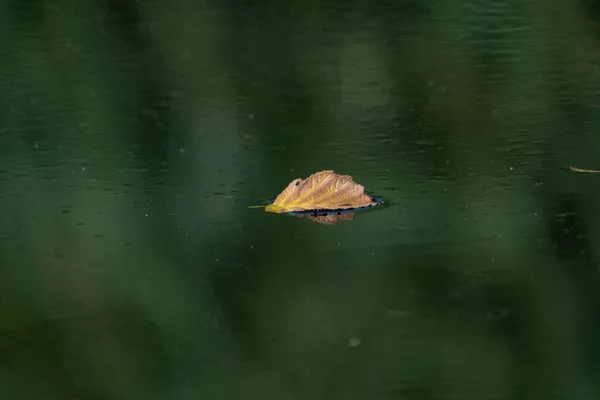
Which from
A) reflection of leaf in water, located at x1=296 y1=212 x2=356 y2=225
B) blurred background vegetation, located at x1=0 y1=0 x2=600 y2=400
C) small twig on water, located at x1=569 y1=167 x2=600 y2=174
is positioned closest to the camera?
blurred background vegetation, located at x1=0 y1=0 x2=600 y2=400

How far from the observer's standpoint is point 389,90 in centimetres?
530

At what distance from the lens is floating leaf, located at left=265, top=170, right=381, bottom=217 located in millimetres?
3328

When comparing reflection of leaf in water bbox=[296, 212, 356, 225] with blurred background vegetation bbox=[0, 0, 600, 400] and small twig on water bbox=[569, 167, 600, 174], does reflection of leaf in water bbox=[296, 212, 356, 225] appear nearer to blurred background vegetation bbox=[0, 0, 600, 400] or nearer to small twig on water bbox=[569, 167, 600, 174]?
blurred background vegetation bbox=[0, 0, 600, 400]

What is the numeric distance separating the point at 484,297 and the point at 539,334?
0.22 metres

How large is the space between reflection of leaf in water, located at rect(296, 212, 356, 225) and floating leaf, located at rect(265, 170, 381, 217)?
0.02m

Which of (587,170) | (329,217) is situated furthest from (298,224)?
(587,170)

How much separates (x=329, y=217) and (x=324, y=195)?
0.07 m

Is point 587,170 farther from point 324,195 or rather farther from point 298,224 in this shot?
point 298,224

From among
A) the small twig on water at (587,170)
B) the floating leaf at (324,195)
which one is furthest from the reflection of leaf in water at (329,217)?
the small twig on water at (587,170)

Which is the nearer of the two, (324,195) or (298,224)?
(298,224)

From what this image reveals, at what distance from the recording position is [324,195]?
334 cm

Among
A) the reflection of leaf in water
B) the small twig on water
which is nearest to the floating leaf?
the reflection of leaf in water

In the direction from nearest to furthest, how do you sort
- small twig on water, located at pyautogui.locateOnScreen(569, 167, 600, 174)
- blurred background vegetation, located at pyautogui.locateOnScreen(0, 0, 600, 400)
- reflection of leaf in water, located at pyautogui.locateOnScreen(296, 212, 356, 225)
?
blurred background vegetation, located at pyautogui.locateOnScreen(0, 0, 600, 400) < reflection of leaf in water, located at pyautogui.locateOnScreen(296, 212, 356, 225) < small twig on water, located at pyautogui.locateOnScreen(569, 167, 600, 174)

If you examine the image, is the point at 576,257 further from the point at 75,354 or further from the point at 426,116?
the point at 426,116
